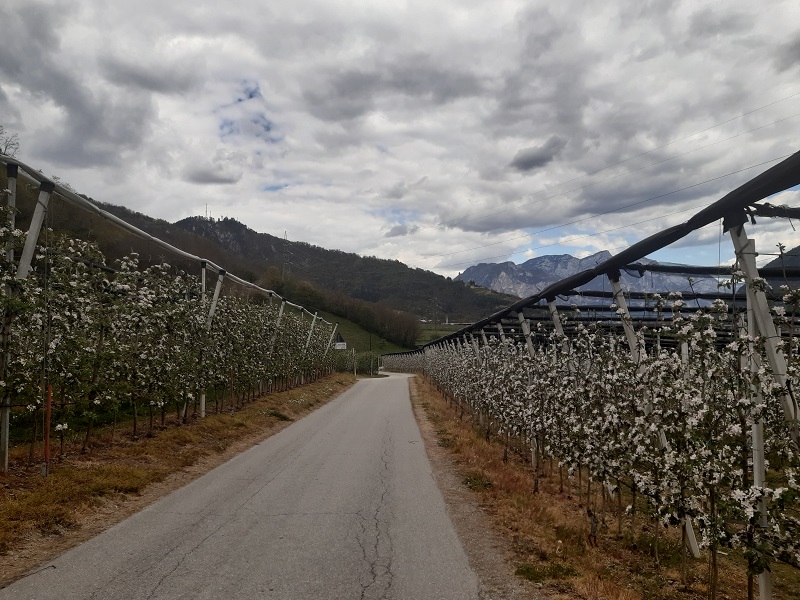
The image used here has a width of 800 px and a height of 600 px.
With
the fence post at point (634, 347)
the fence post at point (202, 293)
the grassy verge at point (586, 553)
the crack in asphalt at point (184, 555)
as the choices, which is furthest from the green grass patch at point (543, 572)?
the fence post at point (202, 293)

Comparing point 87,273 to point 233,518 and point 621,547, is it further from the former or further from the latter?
point 621,547

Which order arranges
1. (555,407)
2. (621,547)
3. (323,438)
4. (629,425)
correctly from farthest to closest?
1. (323,438)
2. (555,407)
3. (621,547)
4. (629,425)

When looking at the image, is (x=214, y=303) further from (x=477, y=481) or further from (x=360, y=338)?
(x=360, y=338)

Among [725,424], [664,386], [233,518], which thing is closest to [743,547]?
[725,424]

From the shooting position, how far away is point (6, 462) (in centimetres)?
962

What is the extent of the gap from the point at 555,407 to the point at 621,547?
9.54ft

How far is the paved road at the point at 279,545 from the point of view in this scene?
18.1ft

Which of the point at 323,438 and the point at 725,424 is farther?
the point at 323,438

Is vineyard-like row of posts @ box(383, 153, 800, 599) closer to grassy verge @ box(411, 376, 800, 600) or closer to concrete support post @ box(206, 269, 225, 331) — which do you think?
grassy verge @ box(411, 376, 800, 600)

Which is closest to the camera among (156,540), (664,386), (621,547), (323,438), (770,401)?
(770,401)

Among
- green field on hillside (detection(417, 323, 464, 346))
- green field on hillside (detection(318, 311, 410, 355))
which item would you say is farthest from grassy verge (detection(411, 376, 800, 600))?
green field on hillside (detection(417, 323, 464, 346))

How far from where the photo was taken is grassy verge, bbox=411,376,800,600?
6.23 meters

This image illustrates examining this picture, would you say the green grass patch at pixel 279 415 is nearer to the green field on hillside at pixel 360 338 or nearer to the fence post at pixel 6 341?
the fence post at pixel 6 341

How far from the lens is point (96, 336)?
43.8 feet
